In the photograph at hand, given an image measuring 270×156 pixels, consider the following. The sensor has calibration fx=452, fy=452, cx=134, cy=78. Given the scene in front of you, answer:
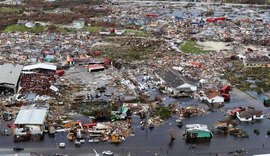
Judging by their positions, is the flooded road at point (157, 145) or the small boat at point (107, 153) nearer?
the small boat at point (107, 153)

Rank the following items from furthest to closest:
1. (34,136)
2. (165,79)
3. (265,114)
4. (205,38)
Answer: (205,38) → (165,79) → (265,114) → (34,136)

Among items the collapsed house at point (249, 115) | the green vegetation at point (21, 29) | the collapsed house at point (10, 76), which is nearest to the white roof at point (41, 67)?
the collapsed house at point (10, 76)

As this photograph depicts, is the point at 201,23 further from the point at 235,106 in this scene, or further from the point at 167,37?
the point at 235,106

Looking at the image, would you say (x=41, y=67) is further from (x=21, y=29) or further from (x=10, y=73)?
(x=21, y=29)

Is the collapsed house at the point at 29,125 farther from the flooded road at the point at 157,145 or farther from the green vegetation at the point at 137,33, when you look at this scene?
the green vegetation at the point at 137,33

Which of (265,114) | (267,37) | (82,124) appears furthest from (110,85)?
(267,37)

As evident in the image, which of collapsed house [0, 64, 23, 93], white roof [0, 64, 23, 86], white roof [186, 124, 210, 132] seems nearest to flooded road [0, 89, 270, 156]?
white roof [186, 124, 210, 132]

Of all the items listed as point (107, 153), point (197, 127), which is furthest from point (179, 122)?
point (107, 153)
